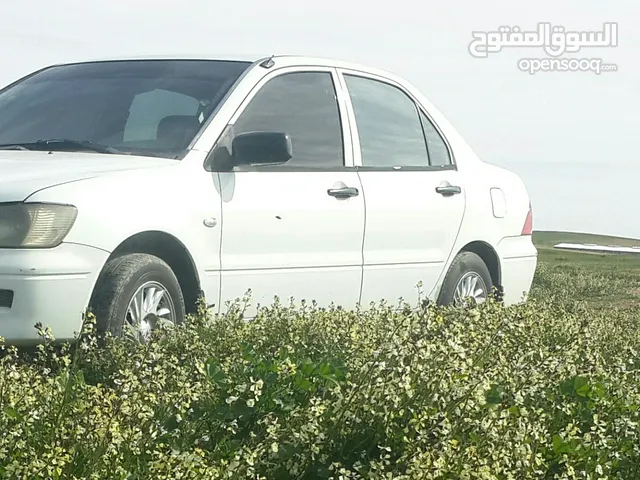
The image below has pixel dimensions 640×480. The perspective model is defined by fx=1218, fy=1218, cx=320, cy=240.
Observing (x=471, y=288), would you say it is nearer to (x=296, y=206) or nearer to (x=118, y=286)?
(x=296, y=206)

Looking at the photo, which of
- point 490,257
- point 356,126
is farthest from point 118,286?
point 490,257

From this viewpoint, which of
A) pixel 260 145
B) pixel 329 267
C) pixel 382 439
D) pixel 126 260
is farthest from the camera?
pixel 329 267

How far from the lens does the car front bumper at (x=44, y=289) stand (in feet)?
19.5

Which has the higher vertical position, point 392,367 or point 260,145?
point 260,145

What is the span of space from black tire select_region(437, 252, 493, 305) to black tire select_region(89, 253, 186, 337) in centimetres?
294

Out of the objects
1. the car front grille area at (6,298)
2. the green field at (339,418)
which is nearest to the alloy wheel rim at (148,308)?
the car front grille area at (6,298)

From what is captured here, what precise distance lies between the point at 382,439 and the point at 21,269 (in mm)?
2546

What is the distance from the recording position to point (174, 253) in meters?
6.87

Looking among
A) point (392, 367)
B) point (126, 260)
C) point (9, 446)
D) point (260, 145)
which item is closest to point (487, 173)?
point (260, 145)

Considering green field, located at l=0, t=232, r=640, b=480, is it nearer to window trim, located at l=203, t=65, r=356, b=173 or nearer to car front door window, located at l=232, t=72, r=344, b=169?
window trim, located at l=203, t=65, r=356, b=173

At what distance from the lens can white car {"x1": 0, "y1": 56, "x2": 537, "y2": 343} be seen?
6.15 metres

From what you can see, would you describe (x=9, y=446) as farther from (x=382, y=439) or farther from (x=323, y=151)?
(x=323, y=151)

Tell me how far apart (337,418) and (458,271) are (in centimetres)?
499

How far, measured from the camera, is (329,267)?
7.79m
